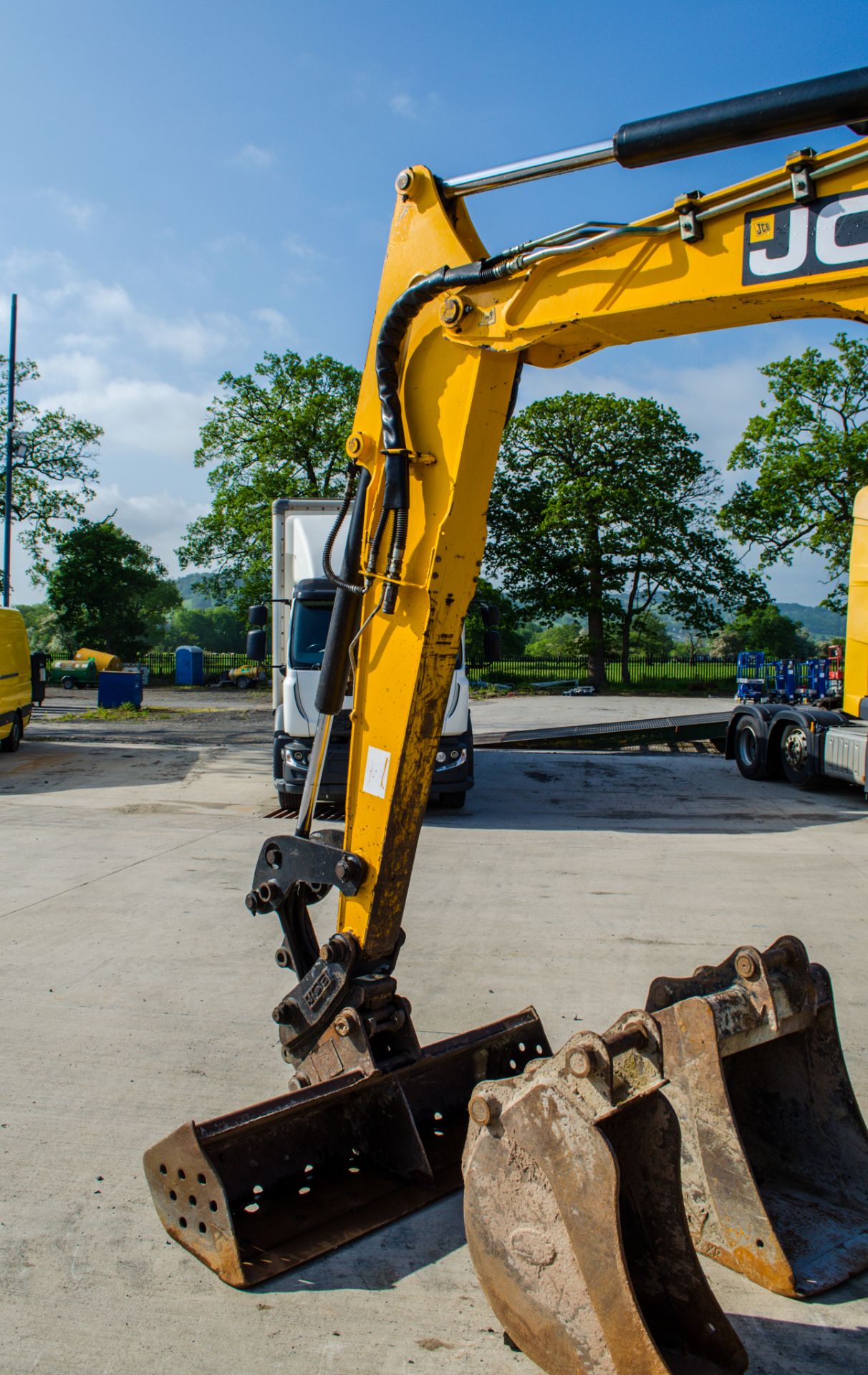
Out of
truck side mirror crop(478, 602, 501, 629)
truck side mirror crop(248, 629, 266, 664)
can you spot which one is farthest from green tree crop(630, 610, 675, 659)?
truck side mirror crop(478, 602, 501, 629)

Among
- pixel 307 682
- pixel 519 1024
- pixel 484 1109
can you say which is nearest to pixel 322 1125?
pixel 519 1024

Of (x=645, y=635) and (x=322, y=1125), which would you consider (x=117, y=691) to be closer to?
(x=322, y=1125)

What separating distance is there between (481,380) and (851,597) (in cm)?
1015

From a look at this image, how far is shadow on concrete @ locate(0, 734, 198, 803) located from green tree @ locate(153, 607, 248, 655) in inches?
2305

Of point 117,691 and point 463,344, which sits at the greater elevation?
point 463,344

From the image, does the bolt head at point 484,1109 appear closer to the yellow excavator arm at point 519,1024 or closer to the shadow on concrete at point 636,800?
the yellow excavator arm at point 519,1024

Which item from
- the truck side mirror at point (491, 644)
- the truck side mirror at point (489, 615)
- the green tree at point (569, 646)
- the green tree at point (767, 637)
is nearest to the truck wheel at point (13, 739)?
the truck side mirror at point (491, 644)

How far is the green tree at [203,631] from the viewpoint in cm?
8250

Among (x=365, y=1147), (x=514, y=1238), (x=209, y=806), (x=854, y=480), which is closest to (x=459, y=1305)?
(x=514, y=1238)

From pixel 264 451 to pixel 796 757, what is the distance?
3397 centimetres

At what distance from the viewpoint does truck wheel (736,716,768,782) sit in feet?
49.4

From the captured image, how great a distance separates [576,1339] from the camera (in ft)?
8.46

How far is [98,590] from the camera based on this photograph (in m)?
51.9

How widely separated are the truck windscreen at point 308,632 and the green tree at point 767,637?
151 ft
